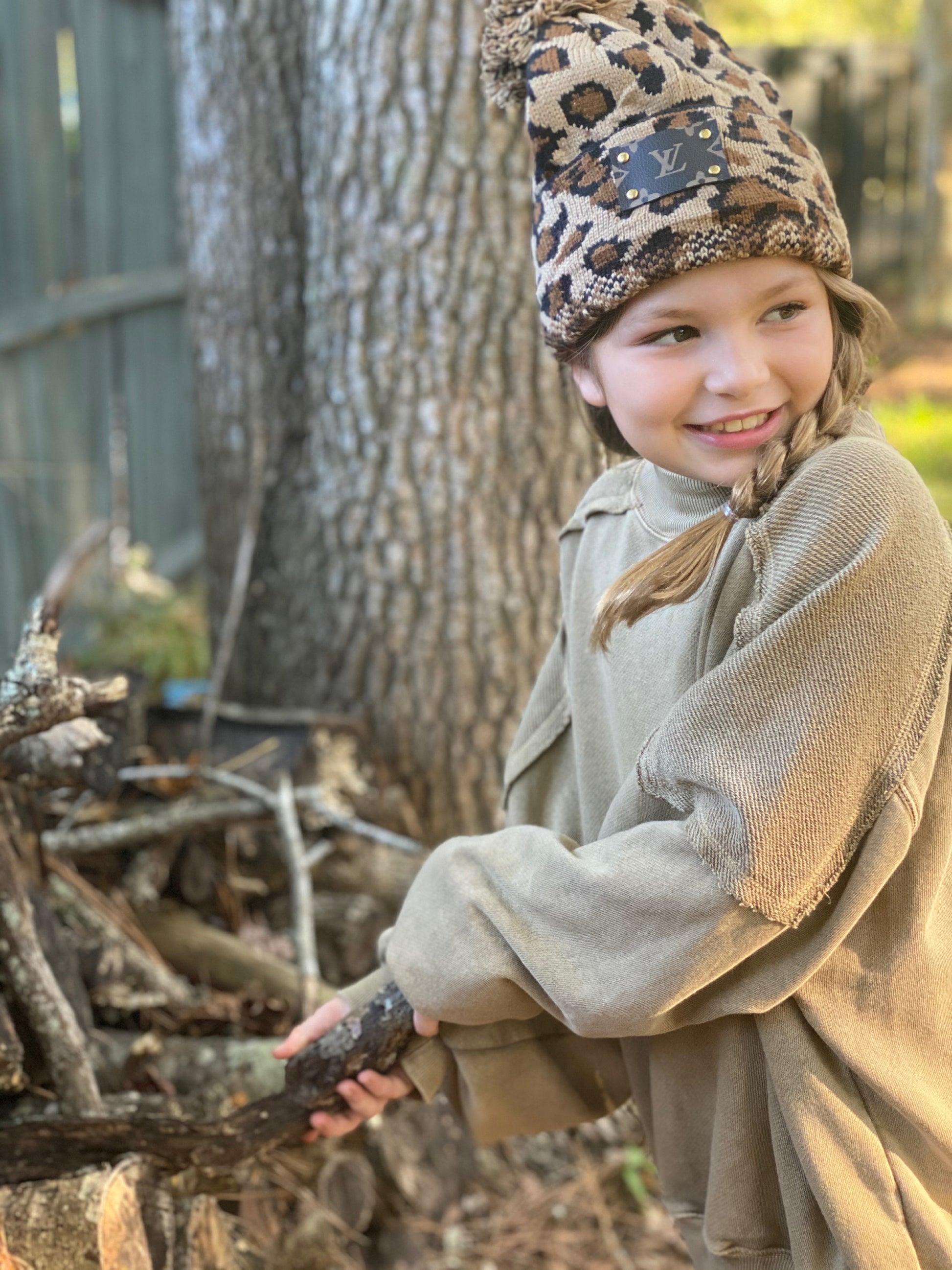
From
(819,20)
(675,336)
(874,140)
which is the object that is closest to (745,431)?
(675,336)

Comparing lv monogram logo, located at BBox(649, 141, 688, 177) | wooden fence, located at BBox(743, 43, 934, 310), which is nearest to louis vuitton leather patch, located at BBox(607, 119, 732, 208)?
lv monogram logo, located at BBox(649, 141, 688, 177)

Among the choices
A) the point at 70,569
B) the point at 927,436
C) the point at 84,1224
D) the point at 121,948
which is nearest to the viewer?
the point at 84,1224

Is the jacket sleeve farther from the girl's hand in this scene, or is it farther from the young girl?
the girl's hand

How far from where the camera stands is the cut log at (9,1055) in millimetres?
1805

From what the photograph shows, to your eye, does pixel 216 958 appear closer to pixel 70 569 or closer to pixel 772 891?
pixel 70 569

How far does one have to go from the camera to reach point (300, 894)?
8.48ft

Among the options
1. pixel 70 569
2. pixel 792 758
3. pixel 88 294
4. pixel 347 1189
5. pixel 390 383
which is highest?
pixel 88 294

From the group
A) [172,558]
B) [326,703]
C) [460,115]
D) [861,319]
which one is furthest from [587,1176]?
[172,558]

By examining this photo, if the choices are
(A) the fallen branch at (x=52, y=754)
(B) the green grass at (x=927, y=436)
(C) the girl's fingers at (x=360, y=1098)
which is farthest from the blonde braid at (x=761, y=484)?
(B) the green grass at (x=927, y=436)

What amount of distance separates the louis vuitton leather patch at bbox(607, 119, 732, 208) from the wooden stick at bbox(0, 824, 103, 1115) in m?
1.40

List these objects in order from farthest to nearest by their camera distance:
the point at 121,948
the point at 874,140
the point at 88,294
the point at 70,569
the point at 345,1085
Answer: the point at 874,140 → the point at 88,294 → the point at 70,569 → the point at 121,948 → the point at 345,1085

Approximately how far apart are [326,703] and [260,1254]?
1350 millimetres

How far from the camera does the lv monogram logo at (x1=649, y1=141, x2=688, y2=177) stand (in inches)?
50.3

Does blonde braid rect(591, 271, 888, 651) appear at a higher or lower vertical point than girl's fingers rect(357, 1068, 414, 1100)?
higher
